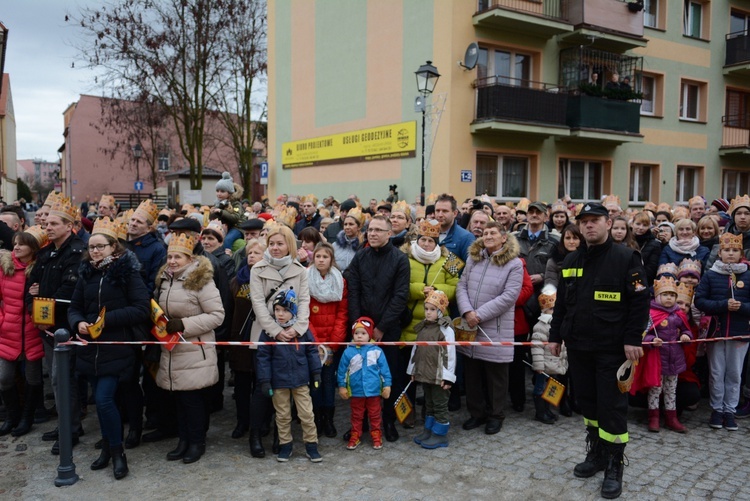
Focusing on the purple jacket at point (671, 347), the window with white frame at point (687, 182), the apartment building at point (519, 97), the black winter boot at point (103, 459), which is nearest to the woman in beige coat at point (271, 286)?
the black winter boot at point (103, 459)

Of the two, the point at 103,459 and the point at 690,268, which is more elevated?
the point at 690,268

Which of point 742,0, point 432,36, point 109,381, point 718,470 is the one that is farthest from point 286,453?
point 742,0

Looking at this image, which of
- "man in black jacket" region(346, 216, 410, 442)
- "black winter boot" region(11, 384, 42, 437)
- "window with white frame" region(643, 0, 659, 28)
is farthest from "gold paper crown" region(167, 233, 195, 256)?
"window with white frame" region(643, 0, 659, 28)

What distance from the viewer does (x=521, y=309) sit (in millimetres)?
6805

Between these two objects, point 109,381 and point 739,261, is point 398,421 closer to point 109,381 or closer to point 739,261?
point 109,381

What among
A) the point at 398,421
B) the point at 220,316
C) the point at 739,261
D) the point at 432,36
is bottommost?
the point at 398,421

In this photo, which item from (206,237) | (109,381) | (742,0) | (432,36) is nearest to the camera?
(109,381)

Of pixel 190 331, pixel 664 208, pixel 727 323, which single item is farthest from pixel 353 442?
pixel 664 208

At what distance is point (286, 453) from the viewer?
5500 millimetres

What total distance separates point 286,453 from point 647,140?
20347 mm

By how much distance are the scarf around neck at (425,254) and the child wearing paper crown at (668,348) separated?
2.30 metres

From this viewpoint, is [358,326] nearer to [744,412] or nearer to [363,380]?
[363,380]

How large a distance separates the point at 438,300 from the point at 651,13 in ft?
67.5

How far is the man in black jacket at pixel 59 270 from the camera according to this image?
18.8 ft
